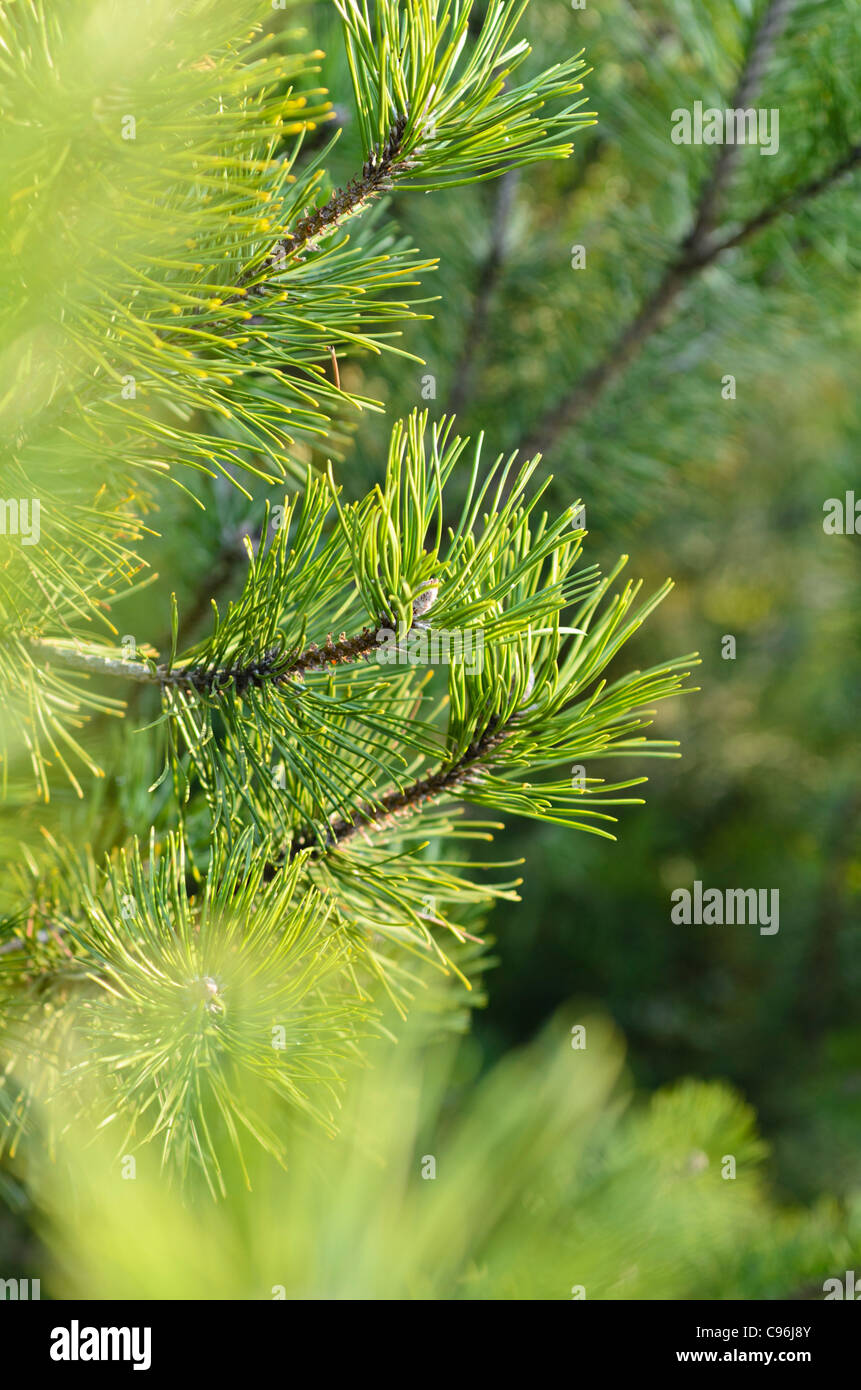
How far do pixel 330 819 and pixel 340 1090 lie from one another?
10cm

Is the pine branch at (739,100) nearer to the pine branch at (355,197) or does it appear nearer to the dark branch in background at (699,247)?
the dark branch in background at (699,247)

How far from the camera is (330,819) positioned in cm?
28

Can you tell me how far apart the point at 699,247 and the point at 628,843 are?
24.4 inches

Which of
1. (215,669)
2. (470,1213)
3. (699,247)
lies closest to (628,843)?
(470,1213)

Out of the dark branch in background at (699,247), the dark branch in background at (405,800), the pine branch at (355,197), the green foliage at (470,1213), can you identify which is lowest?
the green foliage at (470,1213)

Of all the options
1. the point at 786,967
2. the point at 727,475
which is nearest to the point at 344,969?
the point at 786,967

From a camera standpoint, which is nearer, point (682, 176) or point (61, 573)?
point (61, 573)

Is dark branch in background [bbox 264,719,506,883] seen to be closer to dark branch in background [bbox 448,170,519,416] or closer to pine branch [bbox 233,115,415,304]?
pine branch [bbox 233,115,415,304]

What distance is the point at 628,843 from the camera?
0.94 m

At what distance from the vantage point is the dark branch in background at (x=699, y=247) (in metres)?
0.41

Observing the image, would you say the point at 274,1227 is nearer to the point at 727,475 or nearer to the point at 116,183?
the point at 116,183

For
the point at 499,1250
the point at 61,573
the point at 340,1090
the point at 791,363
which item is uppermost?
the point at 791,363

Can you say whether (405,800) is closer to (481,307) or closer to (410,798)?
(410,798)

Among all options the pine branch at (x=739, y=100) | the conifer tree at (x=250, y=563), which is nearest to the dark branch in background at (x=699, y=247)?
the pine branch at (x=739, y=100)
